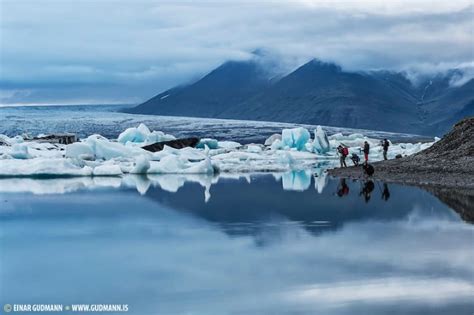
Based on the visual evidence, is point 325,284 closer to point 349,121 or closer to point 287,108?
point 349,121

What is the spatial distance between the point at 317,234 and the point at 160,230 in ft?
8.16

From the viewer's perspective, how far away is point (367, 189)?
18.8 m

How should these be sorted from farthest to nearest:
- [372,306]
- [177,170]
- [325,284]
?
[177,170], [325,284], [372,306]

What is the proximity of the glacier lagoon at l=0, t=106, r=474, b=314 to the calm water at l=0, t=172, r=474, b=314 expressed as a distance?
0.02 metres

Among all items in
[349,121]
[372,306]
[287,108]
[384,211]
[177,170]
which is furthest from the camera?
[287,108]

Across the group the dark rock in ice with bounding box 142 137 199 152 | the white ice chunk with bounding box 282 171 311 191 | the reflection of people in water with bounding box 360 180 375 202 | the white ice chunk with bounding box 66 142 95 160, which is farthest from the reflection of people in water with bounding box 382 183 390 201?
the dark rock in ice with bounding box 142 137 199 152

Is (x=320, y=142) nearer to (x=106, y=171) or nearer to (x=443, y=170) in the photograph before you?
(x=106, y=171)

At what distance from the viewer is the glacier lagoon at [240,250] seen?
7293 millimetres

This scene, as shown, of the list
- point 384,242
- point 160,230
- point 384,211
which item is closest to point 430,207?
point 384,211

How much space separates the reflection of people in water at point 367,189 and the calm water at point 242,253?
165mm

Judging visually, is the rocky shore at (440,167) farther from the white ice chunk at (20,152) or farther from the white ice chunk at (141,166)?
the white ice chunk at (20,152)

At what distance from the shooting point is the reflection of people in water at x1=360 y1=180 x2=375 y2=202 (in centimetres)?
1706

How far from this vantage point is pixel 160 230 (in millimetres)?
12023

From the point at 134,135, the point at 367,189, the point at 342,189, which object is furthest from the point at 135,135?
the point at 367,189
